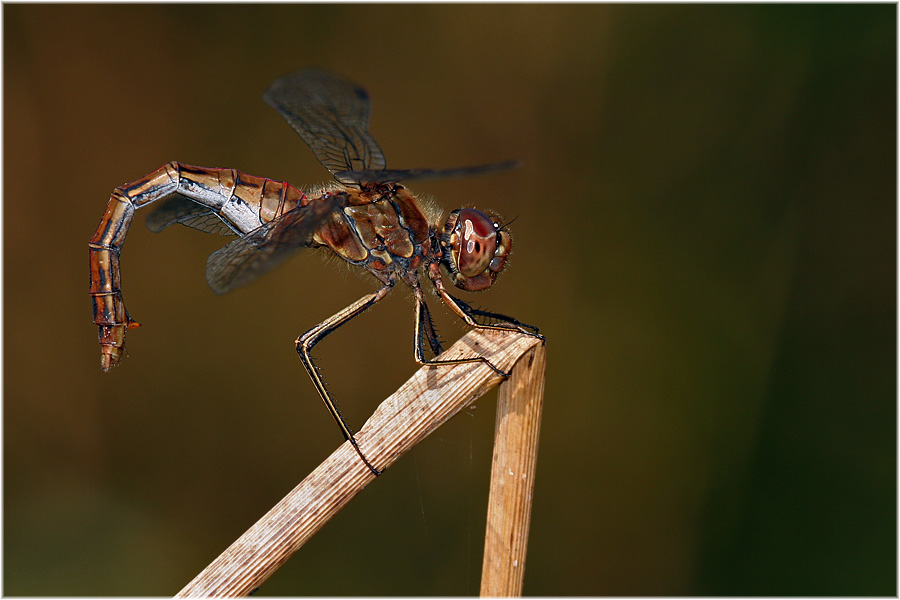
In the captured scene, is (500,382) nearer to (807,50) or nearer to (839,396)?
(839,396)

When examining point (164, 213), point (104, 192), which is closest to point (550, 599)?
point (164, 213)

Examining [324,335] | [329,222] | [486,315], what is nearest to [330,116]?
[329,222]

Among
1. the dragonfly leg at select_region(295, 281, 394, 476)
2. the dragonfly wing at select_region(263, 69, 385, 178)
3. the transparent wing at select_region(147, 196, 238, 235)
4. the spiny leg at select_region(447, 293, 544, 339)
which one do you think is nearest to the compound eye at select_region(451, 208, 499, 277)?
the spiny leg at select_region(447, 293, 544, 339)

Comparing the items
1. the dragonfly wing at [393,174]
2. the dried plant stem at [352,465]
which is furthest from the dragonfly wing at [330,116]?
the dried plant stem at [352,465]

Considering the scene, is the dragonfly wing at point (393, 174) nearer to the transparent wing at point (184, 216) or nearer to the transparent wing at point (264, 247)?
the transparent wing at point (264, 247)

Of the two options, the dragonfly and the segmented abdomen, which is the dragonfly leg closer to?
the dragonfly
